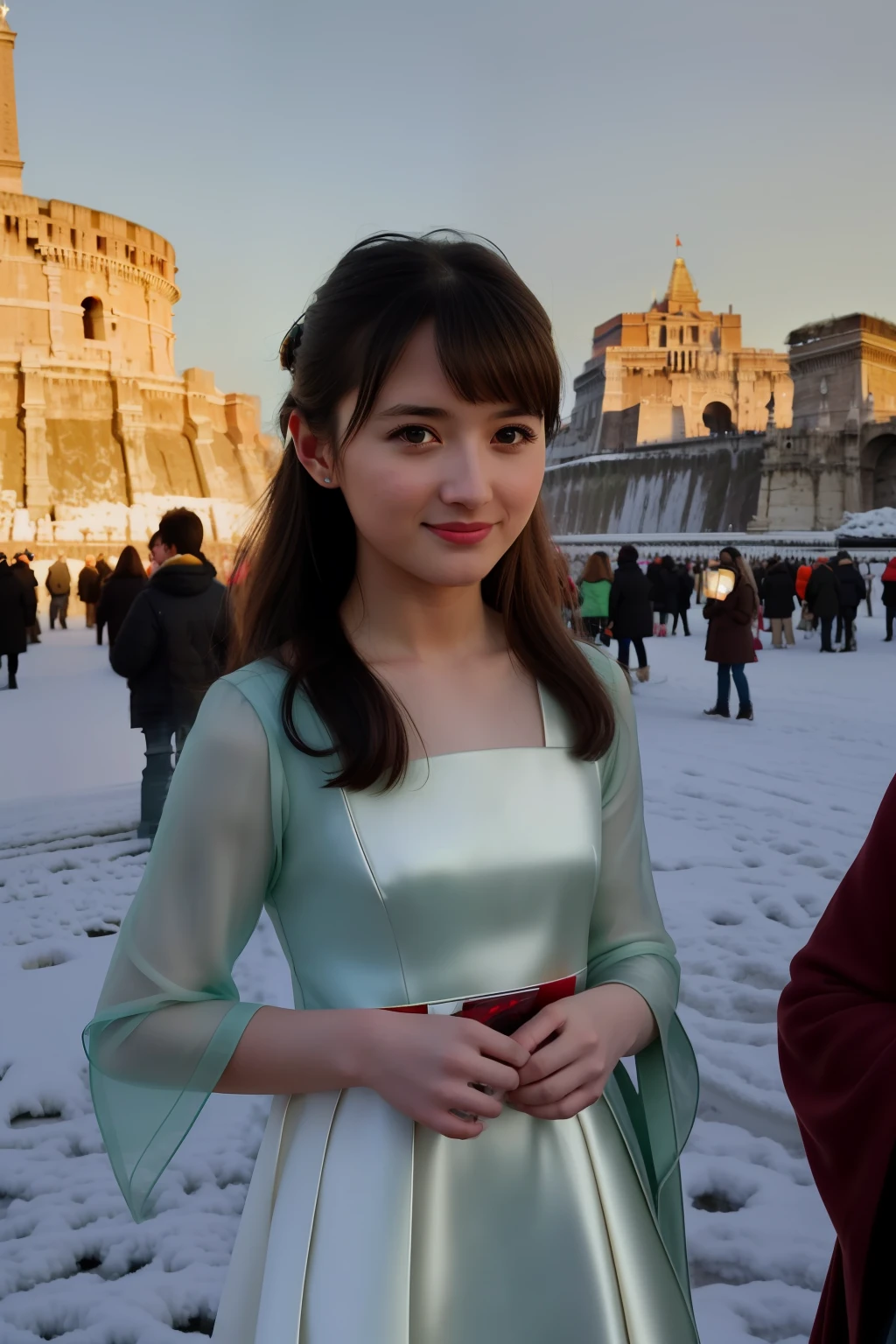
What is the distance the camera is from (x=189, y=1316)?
88.5 inches

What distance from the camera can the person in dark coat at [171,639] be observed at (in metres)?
5.40

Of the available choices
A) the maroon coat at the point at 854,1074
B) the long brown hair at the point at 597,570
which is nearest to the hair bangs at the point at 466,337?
the maroon coat at the point at 854,1074

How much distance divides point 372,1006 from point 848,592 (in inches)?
563

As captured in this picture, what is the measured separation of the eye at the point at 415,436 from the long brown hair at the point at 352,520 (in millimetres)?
43

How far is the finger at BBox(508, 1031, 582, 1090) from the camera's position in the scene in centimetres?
103

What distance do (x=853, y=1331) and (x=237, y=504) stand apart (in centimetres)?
3796

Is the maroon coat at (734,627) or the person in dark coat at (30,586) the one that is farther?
the person in dark coat at (30,586)

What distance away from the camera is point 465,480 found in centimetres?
115

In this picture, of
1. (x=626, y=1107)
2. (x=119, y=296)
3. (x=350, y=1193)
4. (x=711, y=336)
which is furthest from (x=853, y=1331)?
(x=711, y=336)

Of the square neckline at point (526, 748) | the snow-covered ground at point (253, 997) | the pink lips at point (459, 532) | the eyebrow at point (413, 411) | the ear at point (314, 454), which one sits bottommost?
the snow-covered ground at point (253, 997)

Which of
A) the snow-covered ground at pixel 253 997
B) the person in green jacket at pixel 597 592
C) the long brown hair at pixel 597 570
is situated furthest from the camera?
the long brown hair at pixel 597 570

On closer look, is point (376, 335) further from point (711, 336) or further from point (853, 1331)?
point (711, 336)

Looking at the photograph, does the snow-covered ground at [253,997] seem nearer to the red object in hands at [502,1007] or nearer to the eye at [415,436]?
the red object in hands at [502,1007]

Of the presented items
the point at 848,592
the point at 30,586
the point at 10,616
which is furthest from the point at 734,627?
the point at 30,586
